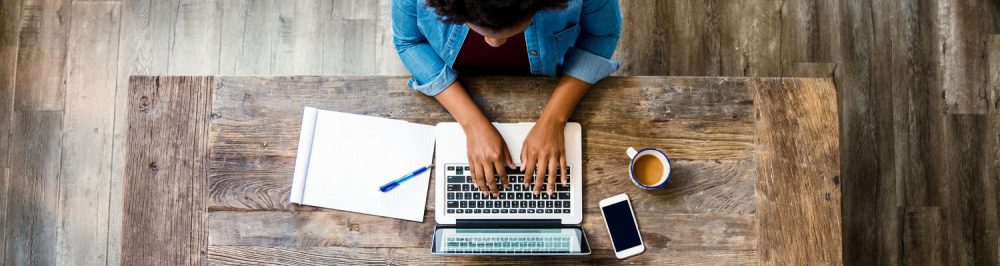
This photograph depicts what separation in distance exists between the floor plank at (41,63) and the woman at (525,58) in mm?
1399

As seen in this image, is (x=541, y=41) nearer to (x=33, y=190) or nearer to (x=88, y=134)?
(x=88, y=134)

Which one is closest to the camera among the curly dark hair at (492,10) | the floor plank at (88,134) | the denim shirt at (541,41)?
the curly dark hair at (492,10)

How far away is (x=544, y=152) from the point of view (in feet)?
3.92

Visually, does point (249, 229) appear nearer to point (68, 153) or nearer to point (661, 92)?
point (661, 92)

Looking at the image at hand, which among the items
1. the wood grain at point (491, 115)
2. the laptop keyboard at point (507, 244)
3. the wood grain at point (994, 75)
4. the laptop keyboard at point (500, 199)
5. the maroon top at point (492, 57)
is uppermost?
the wood grain at point (994, 75)

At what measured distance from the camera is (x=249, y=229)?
4.02 feet

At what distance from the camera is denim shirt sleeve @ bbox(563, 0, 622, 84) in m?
1.18

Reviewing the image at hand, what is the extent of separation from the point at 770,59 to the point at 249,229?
1.62 metres

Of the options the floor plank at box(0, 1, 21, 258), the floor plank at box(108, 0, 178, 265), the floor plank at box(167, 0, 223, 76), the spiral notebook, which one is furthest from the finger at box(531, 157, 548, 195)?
the floor plank at box(0, 1, 21, 258)

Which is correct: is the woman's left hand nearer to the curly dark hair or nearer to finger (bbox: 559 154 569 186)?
finger (bbox: 559 154 569 186)

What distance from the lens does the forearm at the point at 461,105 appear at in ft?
3.94

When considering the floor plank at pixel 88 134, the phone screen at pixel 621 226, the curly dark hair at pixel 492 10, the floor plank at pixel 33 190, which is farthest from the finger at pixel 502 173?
the floor plank at pixel 33 190

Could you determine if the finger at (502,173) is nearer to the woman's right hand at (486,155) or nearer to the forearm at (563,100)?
the woman's right hand at (486,155)

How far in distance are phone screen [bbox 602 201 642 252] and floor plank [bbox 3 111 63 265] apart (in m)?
1.77
